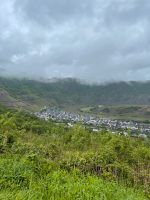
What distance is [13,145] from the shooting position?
1484cm

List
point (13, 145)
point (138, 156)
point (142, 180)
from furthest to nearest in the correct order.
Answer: point (138, 156) < point (13, 145) < point (142, 180)

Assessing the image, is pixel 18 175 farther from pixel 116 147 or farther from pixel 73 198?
pixel 116 147

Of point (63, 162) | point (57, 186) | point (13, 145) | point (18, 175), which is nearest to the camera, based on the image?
point (57, 186)

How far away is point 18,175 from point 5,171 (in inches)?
15.6

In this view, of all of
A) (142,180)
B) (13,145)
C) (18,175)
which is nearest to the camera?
(18,175)

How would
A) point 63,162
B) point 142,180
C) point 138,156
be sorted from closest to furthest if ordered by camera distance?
point 142,180 < point 63,162 < point 138,156

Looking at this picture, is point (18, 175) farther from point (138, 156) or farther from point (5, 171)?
point (138, 156)

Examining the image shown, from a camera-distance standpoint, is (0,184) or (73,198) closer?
(73,198)

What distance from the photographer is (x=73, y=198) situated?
7539mm

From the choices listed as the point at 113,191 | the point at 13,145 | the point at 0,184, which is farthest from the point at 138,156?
the point at 0,184

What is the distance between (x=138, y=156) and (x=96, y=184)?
9.76 metres

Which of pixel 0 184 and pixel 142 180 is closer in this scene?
pixel 0 184

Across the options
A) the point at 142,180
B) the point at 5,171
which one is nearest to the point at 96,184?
the point at 5,171

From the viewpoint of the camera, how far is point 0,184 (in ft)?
27.9
